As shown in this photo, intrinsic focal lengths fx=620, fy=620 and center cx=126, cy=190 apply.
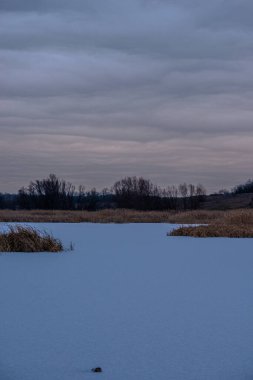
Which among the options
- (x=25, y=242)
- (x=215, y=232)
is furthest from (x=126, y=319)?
(x=215, y=232)

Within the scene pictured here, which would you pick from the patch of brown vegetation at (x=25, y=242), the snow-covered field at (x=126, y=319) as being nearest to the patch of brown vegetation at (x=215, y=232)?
the patch of brown vegetation at (x=25, y=242)

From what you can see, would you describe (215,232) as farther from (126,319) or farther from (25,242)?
(126,319)

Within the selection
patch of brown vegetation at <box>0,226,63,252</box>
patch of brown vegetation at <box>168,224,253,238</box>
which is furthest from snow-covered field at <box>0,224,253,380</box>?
patch of brown vegetation at <box>168,224,253,238</box>

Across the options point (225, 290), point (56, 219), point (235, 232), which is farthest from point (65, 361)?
point (56, 219)

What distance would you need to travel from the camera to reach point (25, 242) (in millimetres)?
13273

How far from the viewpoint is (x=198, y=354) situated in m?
4.63

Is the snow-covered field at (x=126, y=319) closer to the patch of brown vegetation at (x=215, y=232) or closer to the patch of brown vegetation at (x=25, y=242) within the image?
the patch of brown vegetation at (x=25, y=242)

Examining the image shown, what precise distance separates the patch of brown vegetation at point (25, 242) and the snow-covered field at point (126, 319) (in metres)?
1.64

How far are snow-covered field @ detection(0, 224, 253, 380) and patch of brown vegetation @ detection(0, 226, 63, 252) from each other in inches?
64.6

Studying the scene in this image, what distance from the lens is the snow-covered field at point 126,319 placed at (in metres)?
4.29

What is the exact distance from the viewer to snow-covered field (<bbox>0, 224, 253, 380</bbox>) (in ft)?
14.1

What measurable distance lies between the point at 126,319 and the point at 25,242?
766cm

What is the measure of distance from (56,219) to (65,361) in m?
24.2

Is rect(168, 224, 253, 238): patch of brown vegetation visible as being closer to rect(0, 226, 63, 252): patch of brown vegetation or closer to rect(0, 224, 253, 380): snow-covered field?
rect(0, 226, 63, 252): patch of brown vegetation
